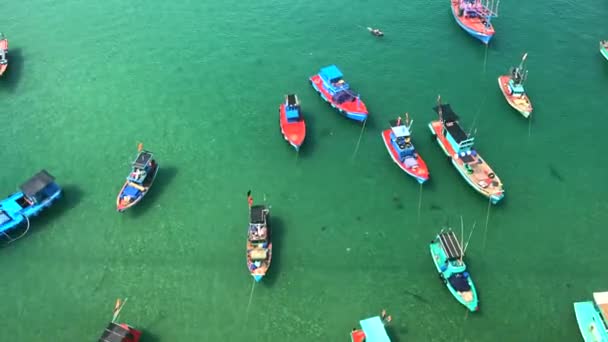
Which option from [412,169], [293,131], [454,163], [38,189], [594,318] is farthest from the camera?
[293,131]

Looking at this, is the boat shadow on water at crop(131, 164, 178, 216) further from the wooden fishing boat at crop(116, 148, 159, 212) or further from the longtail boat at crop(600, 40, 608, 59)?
the longtail boat at crop(600, 40, 608, 59)

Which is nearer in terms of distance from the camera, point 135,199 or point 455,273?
point 455,273

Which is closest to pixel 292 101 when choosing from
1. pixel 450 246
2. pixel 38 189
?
pixel 450 246

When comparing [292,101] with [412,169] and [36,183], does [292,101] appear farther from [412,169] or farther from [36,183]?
[36,183]

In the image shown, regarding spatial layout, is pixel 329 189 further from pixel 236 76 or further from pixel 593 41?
pixel 593 41

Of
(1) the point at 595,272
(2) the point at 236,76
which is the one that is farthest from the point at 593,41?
(2) the point at 236,76

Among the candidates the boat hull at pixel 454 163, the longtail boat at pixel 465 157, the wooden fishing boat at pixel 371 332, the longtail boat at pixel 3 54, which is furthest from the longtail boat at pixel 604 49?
the longtail boat at pixel 3 54
